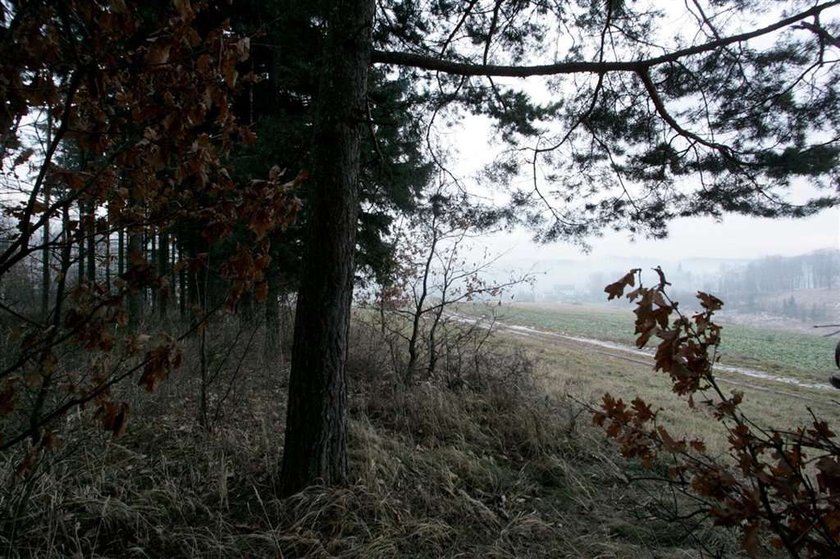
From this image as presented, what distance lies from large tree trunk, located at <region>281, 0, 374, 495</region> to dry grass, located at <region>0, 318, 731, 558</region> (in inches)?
10.3

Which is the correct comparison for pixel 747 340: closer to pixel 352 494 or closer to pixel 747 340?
pixel 747 340

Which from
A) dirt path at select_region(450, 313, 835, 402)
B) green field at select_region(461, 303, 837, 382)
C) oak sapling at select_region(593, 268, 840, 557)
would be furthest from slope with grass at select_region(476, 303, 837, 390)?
oak sapling at select_region(593, 268, 840, 557)

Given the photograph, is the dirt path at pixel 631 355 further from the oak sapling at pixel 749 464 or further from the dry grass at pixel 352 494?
the oak sapling at pixel 749 464

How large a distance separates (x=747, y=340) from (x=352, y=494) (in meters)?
28.1

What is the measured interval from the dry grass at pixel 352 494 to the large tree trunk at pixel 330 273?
0.86ft

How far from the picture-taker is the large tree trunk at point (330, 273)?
281 cm

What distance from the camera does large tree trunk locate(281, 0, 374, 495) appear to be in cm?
281

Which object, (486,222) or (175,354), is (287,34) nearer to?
(486,222)

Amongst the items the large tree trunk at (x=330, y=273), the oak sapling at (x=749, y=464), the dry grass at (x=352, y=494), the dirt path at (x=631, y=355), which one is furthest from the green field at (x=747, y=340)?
the oak sapling at (x=749, y=464)

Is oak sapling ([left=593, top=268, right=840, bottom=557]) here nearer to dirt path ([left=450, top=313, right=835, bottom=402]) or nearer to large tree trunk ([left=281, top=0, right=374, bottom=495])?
large tree trunk ([left=281, top=0, right=374, bottom=495])

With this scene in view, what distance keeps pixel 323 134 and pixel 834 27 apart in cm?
391

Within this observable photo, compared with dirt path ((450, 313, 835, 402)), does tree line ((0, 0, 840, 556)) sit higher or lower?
higher

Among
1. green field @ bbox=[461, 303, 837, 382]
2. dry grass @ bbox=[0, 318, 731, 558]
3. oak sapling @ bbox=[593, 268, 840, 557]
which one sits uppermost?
oak sapling @ bbox=[593, 268, 840, 557]

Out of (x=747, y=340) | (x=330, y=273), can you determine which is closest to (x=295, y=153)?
(x=330, y=273)
